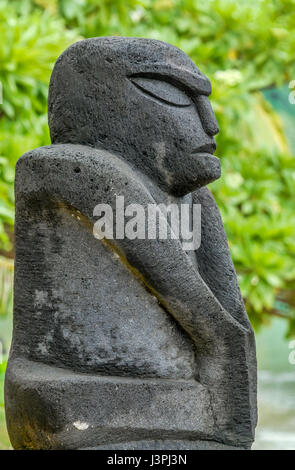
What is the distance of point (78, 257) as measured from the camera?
1.67 meters

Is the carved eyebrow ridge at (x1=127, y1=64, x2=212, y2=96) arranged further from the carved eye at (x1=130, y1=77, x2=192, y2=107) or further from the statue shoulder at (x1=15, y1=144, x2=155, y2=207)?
the statue shoulder at (x1=15, y1=144, x2=155, y2=207)

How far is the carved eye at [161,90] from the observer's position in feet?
5.62

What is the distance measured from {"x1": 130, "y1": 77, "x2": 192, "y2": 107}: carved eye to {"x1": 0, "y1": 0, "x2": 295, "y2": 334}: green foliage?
5.74ft

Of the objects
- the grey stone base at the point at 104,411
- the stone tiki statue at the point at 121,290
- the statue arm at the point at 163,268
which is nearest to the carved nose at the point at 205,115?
the stone tiki statue at the point at 121,290

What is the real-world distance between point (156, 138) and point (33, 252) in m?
0.41

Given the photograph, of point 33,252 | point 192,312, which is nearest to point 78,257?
point 33,252

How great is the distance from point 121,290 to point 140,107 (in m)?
0.45

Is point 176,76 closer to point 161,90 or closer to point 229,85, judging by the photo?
point 161,90

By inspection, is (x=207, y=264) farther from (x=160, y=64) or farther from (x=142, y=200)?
(x=160, y=64)

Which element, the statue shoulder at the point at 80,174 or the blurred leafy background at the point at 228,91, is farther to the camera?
the blurred leafy background at the point at 228,91

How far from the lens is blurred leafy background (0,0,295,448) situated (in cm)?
369
